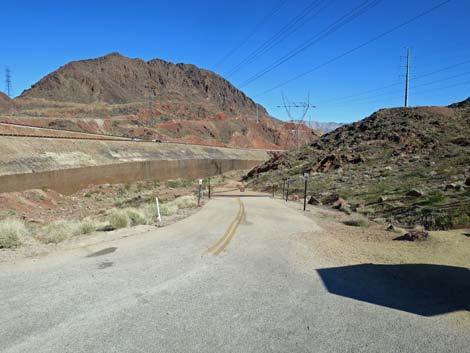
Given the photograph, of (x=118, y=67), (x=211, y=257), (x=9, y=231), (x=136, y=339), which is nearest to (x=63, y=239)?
(x=9, y=231)

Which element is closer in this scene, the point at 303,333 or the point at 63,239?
the point at 303,333

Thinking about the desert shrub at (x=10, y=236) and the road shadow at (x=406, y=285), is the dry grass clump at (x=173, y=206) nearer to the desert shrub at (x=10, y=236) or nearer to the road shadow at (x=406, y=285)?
the desert shrub at (x=10, y=236)

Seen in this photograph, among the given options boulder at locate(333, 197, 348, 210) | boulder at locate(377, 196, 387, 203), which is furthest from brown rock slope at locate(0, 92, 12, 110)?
boulder at locate(377, 196, 387, 203)

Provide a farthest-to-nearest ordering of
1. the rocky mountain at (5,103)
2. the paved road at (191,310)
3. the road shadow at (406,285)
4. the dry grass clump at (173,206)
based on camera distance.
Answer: the rocky mountain at (5,103), the dry grass clump at (173,206), the road shadow at (406,285), the paved road at (191,310)

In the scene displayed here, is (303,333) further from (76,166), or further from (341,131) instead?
(341,131)

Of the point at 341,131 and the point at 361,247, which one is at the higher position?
the point at 341,131

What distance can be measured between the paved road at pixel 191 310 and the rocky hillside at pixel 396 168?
36.3 ft

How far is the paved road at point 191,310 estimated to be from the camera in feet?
14.4

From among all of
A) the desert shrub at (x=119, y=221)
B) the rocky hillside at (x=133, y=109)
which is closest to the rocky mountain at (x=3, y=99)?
the rocky hillside at (x=133, y=109)

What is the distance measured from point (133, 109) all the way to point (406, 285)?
109612mm

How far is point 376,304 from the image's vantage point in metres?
5.83

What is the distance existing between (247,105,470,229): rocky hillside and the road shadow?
7898 mm

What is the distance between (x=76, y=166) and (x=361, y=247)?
32521mm

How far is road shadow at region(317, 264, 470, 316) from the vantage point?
231 inches
